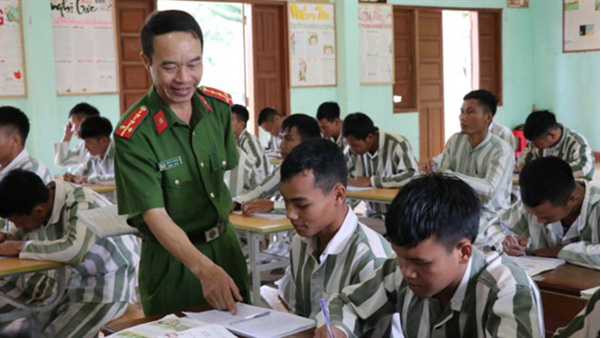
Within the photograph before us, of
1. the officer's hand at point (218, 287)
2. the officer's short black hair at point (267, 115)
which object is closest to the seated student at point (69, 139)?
the officer's short black hair at point (267, 115)

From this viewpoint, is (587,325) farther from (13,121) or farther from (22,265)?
(13,121)

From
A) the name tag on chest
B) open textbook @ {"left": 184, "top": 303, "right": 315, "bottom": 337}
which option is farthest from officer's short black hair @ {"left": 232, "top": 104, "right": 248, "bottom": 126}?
open textbook @ {"left": 184, "top": 303, "right": 315, "bottom": 337}

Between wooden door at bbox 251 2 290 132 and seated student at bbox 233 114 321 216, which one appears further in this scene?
wooden door at bbox 251 2 290 132

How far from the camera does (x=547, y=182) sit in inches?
109

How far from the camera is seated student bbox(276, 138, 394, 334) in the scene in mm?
2113

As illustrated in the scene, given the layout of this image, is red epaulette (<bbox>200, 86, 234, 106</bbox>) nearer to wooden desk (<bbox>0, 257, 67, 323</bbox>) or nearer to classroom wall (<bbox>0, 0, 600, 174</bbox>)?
wooden desk (<bbox>0, 257, 67, 323</bbox>)

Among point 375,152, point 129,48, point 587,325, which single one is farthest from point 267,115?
point 587,325

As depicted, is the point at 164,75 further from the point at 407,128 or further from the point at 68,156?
the point at 407,128

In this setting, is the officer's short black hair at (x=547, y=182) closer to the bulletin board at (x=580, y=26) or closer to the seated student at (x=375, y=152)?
the seated student at (x=375, y=152)

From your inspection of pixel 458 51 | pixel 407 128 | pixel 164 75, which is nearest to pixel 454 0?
pixel 458 51

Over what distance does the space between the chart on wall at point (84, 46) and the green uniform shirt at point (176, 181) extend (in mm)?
5552

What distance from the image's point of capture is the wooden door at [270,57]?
8.76 m

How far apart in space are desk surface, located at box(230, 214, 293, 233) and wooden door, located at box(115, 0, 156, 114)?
427 cm

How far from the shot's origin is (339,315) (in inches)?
71.8
